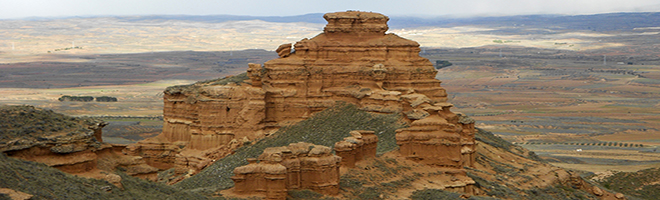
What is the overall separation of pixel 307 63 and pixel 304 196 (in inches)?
858

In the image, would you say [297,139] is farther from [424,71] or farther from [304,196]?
[304,196]

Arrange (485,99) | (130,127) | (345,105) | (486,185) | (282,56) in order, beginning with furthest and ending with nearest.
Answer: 1. (485,99)
2. (130,127)
3. (282,56)
4. (345,105)
5. (486,185)

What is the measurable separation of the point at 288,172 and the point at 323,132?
54.6 ft

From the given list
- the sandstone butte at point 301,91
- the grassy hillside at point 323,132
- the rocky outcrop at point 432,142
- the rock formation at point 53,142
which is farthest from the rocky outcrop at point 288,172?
the sandstone butte at point 301,91

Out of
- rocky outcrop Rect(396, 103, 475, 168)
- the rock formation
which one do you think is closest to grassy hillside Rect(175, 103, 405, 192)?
rocky outcrop Rect(396, 103, 475, 168)

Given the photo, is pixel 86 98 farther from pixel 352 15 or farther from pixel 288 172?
pixel 288 172

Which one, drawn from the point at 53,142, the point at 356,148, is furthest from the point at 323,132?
the point at 53,142

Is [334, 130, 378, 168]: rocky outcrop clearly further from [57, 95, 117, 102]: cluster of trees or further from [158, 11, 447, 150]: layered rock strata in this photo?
[57, 95, 117, 102]: cluster of trees

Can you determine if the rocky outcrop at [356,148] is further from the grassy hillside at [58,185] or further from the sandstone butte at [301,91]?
the grassy hillside at [58,185]

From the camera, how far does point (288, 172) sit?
124 ft

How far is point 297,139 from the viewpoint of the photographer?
177 ft

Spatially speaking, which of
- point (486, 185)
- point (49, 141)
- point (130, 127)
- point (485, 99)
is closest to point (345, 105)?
point (486, 185)

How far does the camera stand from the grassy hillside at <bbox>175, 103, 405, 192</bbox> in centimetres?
5059

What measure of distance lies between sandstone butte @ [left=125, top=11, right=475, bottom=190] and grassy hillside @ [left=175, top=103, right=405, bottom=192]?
0.82 metres
